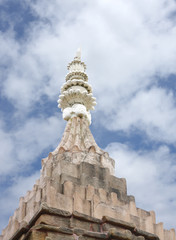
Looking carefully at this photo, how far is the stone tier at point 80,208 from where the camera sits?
788 cm

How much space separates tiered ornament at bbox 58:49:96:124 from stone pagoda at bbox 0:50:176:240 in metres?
0.39

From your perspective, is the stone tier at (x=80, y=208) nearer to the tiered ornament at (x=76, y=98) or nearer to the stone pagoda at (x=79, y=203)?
the stone pagoda at (x=79, y=203)

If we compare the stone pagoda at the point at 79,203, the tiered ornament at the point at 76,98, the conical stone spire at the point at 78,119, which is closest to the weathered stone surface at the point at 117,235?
the stone pagoda at the point at 79,203

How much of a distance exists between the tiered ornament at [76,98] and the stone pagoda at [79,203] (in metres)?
0.39

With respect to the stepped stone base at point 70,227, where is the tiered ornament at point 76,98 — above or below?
above

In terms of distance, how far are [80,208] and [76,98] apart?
574 cm

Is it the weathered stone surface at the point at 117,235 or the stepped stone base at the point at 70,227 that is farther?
the weathered stone surface at the point at 117,235

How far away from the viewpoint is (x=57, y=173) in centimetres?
1007

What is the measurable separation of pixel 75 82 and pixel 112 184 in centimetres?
500

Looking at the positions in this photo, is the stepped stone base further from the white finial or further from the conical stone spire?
the white finial

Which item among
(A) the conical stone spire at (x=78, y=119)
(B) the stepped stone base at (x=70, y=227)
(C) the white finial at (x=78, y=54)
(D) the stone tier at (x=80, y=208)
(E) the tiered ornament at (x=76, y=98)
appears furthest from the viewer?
(C) the white finial at (x=78, y=54)

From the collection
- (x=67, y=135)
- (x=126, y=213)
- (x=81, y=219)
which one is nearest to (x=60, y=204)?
(x=81, y=219)

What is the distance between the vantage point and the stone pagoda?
791 centimetres

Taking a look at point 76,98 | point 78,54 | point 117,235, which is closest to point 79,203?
point 117,235
